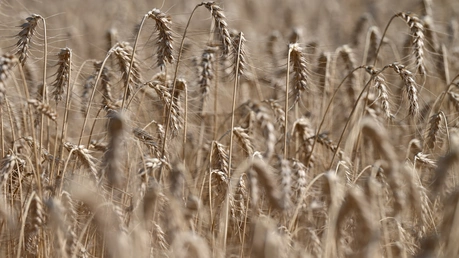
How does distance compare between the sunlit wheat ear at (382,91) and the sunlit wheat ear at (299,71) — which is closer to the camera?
the sunlit wheat ear at (382,91)

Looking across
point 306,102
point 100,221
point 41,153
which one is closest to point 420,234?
point 100,221

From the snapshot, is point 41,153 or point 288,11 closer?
point 41,153

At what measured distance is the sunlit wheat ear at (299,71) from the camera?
3.25m

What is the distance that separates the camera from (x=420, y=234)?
2.69 metres

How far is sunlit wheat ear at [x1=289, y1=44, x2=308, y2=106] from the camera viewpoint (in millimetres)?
3250

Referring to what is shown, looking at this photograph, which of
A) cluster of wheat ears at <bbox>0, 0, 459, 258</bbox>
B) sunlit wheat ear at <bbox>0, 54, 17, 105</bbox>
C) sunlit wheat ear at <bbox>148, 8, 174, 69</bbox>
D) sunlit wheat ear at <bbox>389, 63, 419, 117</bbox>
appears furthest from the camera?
sunlit wheat ear at <bbox>148, 8, 174, 69</bbox>

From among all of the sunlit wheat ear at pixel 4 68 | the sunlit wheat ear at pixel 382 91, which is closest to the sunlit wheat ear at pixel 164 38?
the sunlit wheat ear at pixel 4 68

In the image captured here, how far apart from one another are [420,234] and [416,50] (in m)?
1.14

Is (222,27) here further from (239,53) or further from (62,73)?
(62,73)

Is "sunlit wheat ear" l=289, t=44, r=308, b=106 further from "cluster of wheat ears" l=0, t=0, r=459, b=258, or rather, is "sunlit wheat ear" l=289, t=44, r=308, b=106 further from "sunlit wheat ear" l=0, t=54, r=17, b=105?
"sunlit wheat ear" l=0, t=54, r=17, b=105

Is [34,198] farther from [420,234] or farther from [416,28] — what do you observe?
[416,28]

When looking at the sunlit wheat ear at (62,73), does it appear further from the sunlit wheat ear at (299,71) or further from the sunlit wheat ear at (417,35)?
the sunlit wheat ear at (417,35)

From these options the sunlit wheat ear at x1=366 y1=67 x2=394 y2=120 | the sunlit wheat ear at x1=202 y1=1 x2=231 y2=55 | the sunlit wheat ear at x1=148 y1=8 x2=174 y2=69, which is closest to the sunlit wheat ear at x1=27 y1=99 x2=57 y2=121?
the sunlit wheat ear at x1=148 y1=8 x2=174 y2=69

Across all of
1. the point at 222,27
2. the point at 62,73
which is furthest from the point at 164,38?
the point at 62,73
